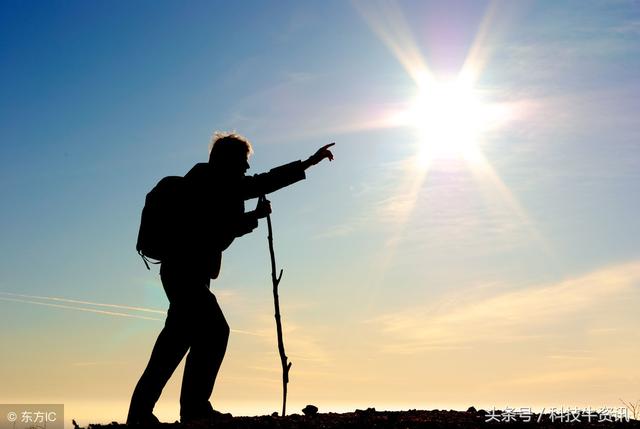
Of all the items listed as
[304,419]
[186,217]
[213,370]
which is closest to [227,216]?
[186,217]

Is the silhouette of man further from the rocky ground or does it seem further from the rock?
the rock

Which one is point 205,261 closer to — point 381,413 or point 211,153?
point 211,153

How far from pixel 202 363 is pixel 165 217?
75.4 inches

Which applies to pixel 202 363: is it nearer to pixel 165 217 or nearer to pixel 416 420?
pixel 165 217

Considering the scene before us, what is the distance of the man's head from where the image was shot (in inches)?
392

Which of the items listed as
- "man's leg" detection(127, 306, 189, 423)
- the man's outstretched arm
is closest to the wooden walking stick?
the man's outstretched arm

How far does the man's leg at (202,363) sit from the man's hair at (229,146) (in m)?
1.85

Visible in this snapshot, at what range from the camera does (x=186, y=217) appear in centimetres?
966

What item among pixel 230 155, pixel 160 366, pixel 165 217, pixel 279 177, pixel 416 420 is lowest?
pixel 416 420

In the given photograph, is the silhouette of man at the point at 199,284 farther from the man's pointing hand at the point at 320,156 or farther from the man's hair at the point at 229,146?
the man's pointing hand at the point at 320,156

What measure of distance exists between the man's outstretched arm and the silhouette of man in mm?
120

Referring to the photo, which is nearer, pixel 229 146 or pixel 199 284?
pixel 199 284

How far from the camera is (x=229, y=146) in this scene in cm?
998

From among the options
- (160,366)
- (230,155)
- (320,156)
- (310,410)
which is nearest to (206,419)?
(160,366)
